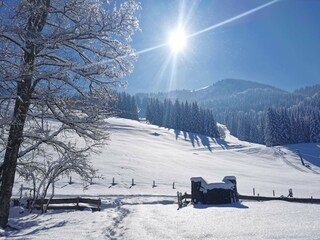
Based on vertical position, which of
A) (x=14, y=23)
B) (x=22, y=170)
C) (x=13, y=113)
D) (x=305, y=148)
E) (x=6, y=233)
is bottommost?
(x=6, y=233)

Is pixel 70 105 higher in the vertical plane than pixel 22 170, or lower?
higher

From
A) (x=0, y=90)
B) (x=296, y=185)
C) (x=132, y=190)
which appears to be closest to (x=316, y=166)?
(x=296, y=185)

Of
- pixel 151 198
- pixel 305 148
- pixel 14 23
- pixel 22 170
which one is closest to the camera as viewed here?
pixel 14 23

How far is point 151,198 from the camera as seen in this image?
96.9 ft

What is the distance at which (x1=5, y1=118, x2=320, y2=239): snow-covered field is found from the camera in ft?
31.6

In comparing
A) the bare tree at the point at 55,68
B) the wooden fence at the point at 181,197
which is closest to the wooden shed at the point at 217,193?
the wooden fence at the point at 181,197

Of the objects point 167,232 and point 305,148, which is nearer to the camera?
point 167,232

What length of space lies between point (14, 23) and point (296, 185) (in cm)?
4544

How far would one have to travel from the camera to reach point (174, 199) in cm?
2970

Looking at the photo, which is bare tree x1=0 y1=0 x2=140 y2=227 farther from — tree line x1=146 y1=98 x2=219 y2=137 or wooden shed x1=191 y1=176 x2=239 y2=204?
tree line x1=146 y1=98 x2=219 y2=137

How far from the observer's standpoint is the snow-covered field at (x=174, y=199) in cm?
962

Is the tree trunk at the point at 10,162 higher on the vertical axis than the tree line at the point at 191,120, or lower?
lower

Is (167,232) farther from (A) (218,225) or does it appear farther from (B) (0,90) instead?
(B) (0,90)

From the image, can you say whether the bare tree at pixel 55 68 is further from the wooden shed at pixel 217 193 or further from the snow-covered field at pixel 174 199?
the wooden shed at pixel 217 193
